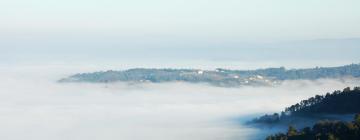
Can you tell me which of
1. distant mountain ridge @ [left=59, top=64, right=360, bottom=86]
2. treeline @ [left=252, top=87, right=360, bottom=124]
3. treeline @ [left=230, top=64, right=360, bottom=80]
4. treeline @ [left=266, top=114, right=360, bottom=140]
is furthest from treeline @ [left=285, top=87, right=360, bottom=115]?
treeline @ [left=230, top=64, right=360, bottom=80]

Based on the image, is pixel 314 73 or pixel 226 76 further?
pixel 314 73

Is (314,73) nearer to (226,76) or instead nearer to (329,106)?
(226,76)

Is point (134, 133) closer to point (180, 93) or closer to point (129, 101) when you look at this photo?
point (129, 101)

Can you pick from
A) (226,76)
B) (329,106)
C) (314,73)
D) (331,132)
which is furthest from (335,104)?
(314,73)

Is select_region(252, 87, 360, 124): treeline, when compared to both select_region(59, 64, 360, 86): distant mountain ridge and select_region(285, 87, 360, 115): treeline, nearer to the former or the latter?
select_region(285, 87, 360, 115): treeline

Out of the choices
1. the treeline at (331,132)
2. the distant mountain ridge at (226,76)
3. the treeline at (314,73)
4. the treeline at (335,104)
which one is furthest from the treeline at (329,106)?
the treeline at (314,73)

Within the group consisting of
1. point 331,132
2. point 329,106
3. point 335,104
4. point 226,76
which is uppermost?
point 226,76
